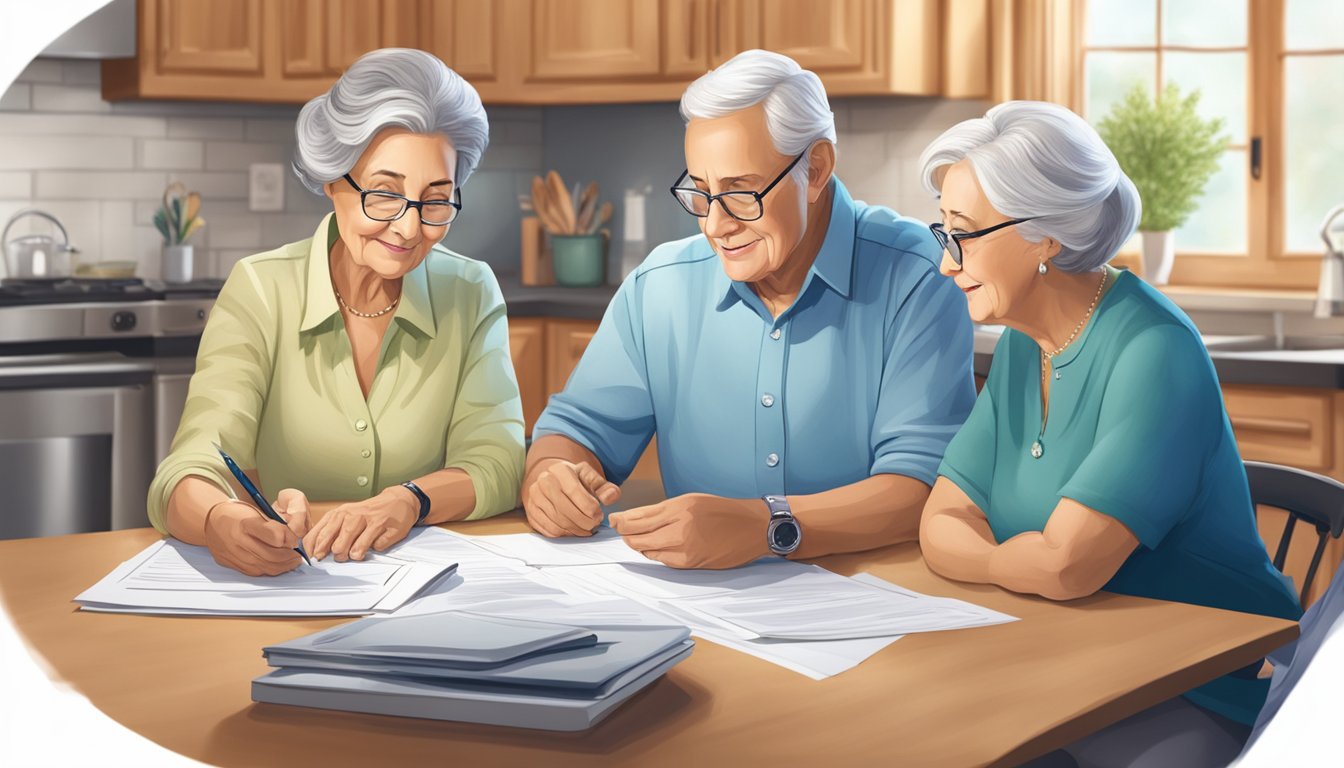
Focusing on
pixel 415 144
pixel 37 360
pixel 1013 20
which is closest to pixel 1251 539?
pixel 415 144

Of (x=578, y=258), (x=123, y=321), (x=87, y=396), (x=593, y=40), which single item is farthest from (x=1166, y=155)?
(x=87, y=396)

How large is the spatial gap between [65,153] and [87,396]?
0.99 m

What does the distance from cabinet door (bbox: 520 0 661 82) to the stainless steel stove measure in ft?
4.09

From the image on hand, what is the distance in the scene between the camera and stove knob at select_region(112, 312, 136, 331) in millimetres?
3537

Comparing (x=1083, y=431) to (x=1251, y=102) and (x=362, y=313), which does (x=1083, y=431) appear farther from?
(x=1251, y=102)

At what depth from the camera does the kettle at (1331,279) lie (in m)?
3.18

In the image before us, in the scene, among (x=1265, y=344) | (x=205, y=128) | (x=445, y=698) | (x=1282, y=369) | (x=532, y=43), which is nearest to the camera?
(x=445, y=698)

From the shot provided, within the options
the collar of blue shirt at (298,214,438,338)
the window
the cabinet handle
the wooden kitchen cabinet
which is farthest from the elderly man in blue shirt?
the window

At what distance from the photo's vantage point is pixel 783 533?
1.47 m

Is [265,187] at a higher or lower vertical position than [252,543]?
higher

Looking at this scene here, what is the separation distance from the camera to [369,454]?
1.76 meters

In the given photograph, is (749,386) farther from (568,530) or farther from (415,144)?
(415,144)

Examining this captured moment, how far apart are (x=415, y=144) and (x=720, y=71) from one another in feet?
1.25

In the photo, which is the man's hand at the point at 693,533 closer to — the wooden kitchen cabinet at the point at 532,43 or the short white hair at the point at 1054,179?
the short white hair at the point at 1054,179
